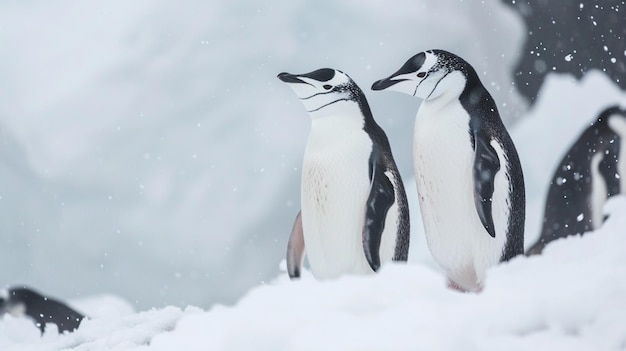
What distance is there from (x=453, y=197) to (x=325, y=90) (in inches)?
15.0

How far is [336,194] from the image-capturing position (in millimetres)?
1665

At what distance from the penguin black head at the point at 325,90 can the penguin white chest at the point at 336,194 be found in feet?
0.10

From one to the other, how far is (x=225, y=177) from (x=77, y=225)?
52cm

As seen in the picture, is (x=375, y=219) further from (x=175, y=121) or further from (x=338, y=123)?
(x=175, y=121)

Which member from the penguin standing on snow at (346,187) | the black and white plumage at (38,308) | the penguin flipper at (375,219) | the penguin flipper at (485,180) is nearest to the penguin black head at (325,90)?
the penguin standing on snow at (346,187)

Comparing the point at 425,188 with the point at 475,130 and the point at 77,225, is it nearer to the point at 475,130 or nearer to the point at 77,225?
the point at 475,130

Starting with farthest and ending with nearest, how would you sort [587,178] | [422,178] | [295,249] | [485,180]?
[587,178] → [295,249] → [422,178] → [485,180]

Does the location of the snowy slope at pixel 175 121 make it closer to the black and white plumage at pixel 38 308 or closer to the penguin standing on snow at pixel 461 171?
the black and white plumage at pixel 38 308

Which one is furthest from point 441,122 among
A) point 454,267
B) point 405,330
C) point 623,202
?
point 405,330

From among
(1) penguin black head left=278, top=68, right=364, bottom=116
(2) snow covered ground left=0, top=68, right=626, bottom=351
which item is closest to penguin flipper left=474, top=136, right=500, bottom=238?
(2) snow covered ground left=0, top=68, right=626, bottom=351

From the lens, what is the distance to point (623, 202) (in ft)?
5.64

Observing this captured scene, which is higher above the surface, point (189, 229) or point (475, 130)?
point (475, 130)

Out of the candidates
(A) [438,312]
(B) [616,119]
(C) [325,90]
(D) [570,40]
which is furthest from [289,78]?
(B) [616,119]

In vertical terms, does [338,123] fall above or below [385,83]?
below
